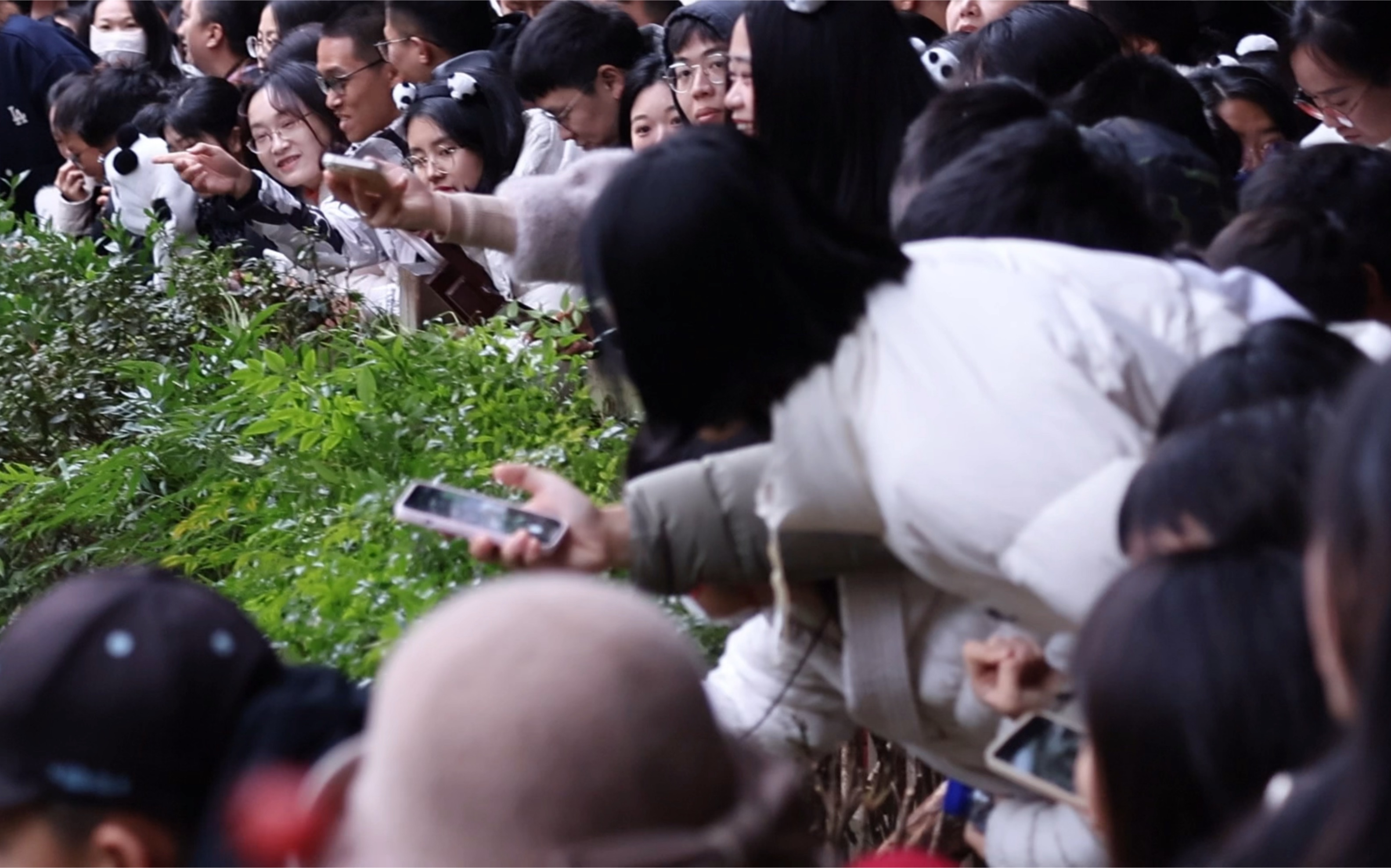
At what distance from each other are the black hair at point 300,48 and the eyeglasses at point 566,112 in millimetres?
1618

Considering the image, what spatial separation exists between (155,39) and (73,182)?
5.09ft

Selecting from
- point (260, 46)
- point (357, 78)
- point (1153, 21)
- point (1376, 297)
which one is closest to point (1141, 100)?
point (1376, 297)

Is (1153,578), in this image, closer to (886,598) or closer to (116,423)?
(886,598)

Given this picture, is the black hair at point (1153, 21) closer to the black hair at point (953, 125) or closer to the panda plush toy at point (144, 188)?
the black hair at point (953, 125)

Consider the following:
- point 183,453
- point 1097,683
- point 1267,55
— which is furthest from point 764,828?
point 1267,55

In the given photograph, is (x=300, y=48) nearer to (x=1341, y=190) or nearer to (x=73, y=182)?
(x=73, y=182)

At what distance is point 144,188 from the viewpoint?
6121 millimetres

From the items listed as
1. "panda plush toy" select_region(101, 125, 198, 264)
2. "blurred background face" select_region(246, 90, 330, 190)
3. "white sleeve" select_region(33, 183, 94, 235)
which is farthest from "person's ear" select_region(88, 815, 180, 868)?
"white sleeve" select_region(33, 183, 94, 235)

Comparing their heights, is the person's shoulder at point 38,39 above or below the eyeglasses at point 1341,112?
below

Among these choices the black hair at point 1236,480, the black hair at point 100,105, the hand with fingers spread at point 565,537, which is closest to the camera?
the black hair at point 1236,480

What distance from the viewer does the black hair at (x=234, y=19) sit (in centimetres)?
781

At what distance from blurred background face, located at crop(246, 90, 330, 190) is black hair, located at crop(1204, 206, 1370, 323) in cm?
401

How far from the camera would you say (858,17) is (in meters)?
3.02

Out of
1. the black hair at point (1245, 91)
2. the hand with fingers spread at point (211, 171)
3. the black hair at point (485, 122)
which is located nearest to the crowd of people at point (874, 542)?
the black hair at point (1245, 91)
